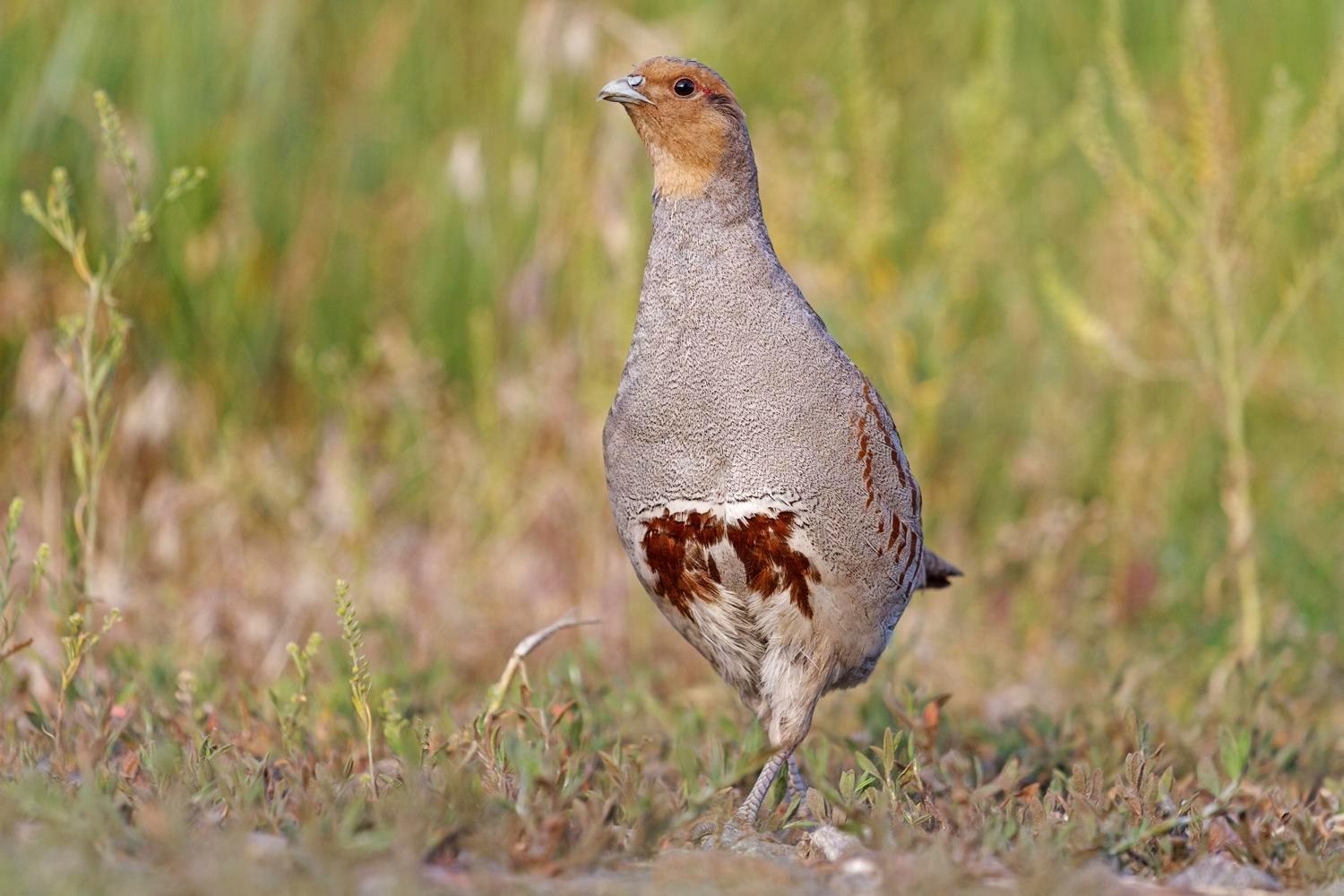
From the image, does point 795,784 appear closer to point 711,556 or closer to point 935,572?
point 711,556

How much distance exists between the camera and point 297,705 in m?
3.70

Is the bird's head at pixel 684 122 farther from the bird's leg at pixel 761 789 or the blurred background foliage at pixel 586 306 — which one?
the blurred background foliage at pixel 586 306

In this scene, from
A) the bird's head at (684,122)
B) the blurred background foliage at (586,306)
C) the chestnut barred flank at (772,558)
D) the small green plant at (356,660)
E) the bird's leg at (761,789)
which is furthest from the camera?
the blurred background foliage at (586,306)

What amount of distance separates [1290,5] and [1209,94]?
296 centimetres

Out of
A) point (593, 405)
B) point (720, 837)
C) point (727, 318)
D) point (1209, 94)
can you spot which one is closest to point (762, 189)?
point (593, 405)

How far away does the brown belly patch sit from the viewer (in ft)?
11.0

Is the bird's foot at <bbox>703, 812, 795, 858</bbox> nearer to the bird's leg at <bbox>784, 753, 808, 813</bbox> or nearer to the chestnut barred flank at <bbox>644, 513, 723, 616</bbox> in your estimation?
the bird's leg at <bbox>784, 753, 808, 813</bbox>

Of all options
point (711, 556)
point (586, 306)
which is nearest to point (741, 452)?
point (711, 556)

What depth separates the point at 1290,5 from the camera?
24.2ft

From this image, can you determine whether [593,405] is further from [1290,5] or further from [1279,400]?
[1290,5]

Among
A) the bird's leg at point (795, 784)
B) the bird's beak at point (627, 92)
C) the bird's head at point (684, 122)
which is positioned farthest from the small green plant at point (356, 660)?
the bird's beak at point (627, 92)

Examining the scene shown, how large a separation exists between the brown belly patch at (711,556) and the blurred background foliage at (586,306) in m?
1.59

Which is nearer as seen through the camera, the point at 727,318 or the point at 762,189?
the point at 727,318

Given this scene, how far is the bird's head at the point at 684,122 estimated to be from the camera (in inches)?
141
